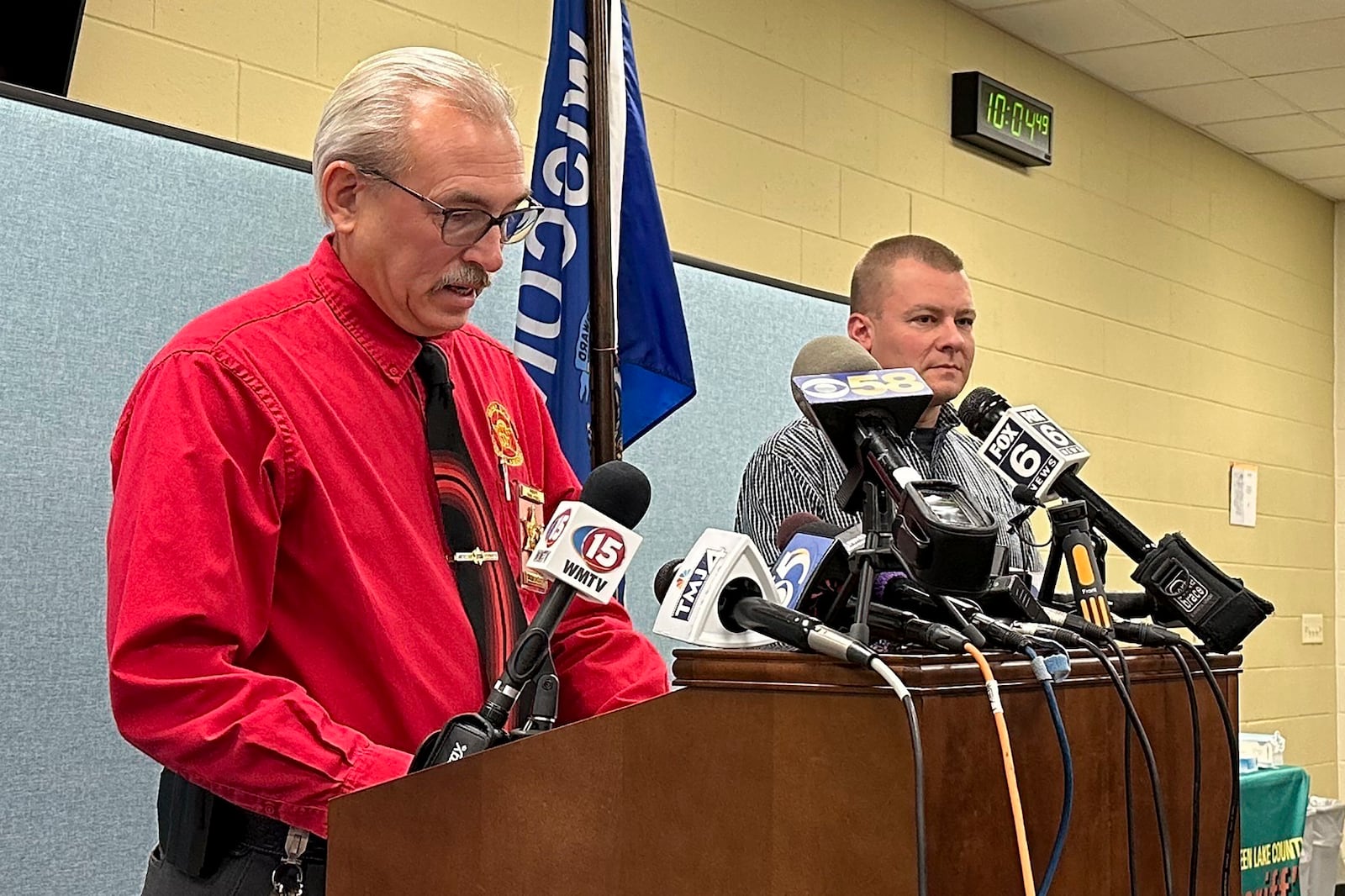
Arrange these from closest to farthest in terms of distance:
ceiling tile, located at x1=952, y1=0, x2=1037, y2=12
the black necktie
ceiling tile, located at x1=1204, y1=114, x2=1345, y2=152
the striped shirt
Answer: the black necktie < the striped shirt < ceiling tile, located at x1=952, y1=0, x2=1037, y2=12 < ceiling tile, located at x1=1204, y1=114, x2=1345, y2=152

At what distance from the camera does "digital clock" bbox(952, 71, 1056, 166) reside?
462cm

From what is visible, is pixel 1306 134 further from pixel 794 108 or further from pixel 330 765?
pixel 330 765

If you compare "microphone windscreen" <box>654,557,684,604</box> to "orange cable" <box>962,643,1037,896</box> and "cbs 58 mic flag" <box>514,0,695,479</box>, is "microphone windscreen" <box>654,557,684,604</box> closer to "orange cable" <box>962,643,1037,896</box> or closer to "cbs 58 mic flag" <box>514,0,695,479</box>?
"orange cable" <box>962,643,1037,896</box>

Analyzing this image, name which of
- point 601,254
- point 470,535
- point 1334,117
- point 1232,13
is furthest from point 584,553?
point 1334,117

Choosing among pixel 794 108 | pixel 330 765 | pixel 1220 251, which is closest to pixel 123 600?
pixel 330 765

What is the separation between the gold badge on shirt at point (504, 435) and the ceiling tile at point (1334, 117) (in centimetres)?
480

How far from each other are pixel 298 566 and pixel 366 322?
0.27m

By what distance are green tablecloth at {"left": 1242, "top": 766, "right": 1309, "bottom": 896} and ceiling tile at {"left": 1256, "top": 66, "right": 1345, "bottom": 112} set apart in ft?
7.81

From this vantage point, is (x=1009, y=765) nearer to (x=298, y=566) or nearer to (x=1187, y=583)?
(x=1187, y=583)

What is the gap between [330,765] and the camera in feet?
4.01

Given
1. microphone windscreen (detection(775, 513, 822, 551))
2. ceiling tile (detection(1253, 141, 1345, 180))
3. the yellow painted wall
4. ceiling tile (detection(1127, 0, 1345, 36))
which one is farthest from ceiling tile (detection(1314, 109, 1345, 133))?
microphone windscreen (detection(775, 513, 822, 551))

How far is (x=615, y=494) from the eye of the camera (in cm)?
118

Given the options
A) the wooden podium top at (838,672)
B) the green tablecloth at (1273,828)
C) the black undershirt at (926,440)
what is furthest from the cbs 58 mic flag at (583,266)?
the green tablecloth at (1273,828)

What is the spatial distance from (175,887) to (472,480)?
0.45 m
